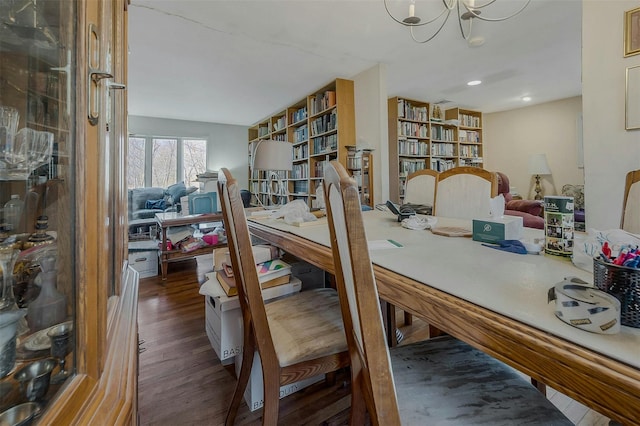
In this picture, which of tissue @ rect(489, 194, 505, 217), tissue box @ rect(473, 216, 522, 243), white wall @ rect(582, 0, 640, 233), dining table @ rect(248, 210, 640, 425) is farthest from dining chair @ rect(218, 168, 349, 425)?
white wall @ rect(582, 0, 640, 233)

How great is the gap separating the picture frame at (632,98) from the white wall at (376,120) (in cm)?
201

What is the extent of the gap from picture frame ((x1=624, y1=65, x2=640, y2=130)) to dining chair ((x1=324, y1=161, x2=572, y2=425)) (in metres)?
2.00

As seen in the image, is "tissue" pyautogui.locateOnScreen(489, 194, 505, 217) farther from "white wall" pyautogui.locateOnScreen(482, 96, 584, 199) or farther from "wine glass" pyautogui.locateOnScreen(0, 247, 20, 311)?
"white wall" pyautogui.locateOnScreen(482, 96, 584, 199)

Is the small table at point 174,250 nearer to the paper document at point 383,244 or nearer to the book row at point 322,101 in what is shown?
the book row at point 322,101

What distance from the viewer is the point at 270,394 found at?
2.79ft

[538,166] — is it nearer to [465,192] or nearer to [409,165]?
[409,165]

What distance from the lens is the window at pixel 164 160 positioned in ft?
18.5

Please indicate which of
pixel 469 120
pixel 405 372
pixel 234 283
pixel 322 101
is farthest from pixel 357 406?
pixel 469 120

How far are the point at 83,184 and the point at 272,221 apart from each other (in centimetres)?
118

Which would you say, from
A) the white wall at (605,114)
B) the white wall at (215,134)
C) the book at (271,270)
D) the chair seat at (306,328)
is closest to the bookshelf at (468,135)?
the white wall at (605,114)

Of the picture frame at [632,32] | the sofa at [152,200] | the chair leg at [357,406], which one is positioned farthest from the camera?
the sofa at [152,200]

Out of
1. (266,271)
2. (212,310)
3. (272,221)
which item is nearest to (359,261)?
(266,271)

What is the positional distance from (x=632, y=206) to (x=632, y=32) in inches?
57.3

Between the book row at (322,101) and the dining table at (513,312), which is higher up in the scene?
the book row at (322,101)
